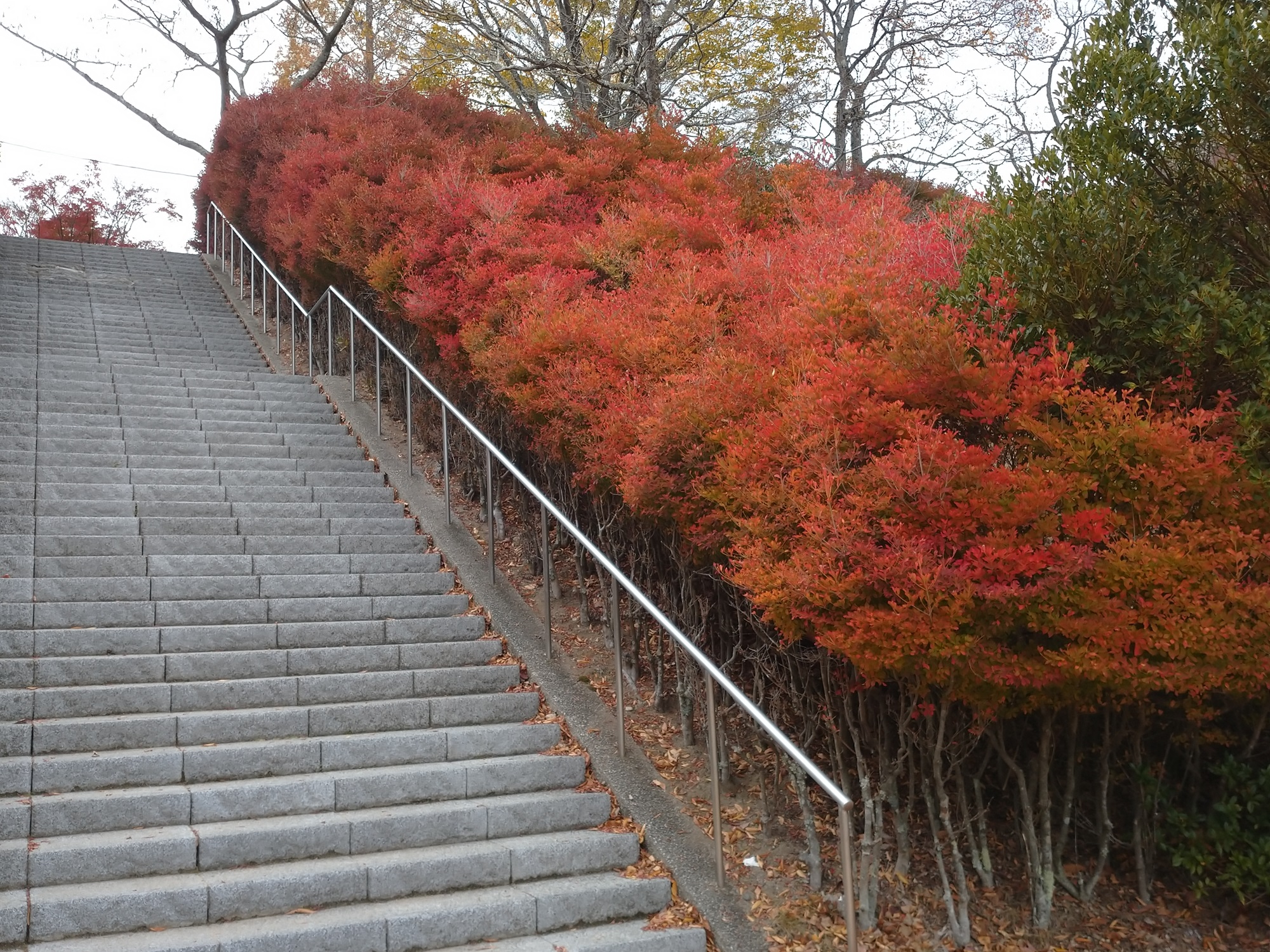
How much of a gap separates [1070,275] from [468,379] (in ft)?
16.4

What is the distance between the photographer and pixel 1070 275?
398 centimetres

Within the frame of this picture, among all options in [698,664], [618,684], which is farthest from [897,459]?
[618,684]

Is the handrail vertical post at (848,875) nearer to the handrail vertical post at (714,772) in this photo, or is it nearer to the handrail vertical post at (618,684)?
the handrail vertical post at (714,772)

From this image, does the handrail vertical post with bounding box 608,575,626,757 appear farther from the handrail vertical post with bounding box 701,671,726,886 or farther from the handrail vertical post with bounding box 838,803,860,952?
the handrail vertical post with bounding box 838,803,860,952

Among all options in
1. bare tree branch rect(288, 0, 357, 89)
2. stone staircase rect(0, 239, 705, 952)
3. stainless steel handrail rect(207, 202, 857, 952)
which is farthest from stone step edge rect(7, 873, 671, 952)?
bare tree branch rect(288, 0, 357, 89)

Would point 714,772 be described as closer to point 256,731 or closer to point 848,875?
point 848,875

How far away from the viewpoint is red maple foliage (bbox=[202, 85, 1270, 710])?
3.37 metres

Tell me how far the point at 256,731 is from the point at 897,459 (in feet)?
10.3

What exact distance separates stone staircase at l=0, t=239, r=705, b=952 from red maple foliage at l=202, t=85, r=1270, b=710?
132 centimetres

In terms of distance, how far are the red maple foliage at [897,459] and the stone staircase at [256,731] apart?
1317 mm

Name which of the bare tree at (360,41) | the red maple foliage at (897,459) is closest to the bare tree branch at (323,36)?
the bare tree at (360,41)

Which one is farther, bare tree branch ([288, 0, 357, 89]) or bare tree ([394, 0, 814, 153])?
bare tree branch ([288, 0, 357, 89])

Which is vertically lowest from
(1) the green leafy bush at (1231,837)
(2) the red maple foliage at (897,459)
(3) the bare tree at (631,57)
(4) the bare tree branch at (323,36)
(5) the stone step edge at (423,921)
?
(5) the stone step edge at (423,921)

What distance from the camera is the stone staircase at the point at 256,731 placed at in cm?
374
